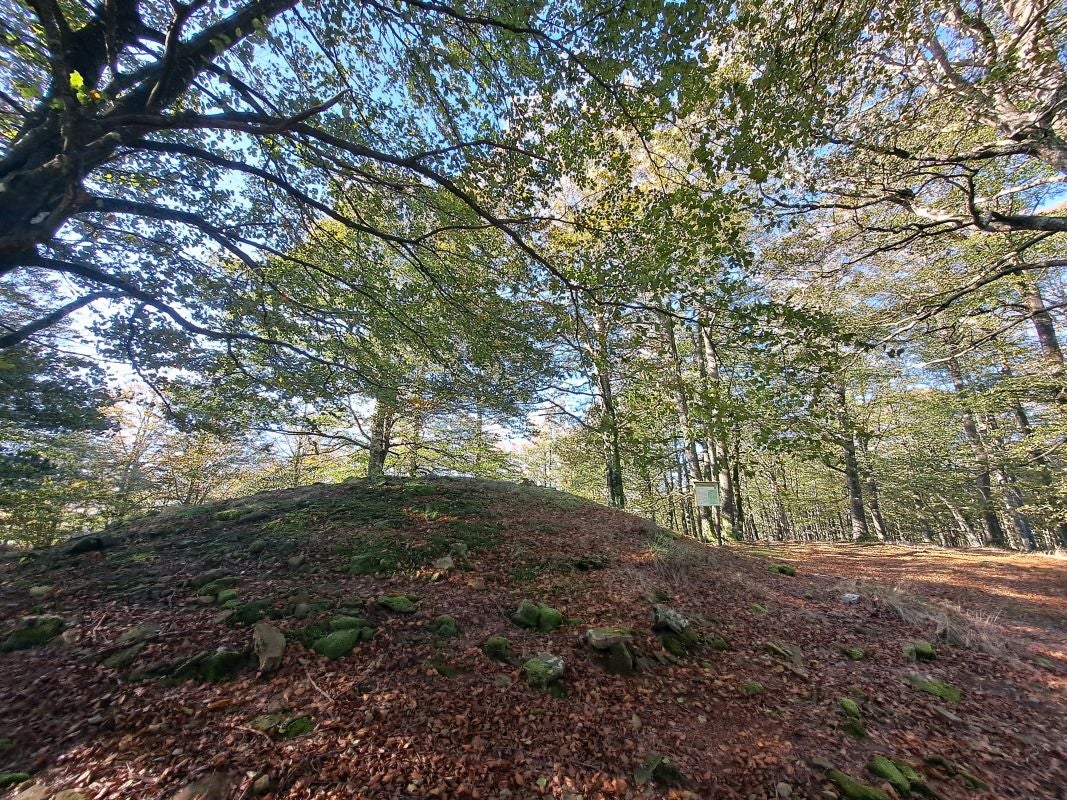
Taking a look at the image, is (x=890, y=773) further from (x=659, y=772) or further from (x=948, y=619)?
(x=948, y=619)

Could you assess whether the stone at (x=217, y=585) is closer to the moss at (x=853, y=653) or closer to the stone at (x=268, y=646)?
the stone at (x=268, y=646)

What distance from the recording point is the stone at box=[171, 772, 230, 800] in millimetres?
1867

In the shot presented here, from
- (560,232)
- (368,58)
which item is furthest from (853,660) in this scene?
(368,58)

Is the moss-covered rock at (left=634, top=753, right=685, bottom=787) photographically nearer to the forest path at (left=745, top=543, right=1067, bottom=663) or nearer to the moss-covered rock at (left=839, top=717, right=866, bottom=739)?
the moss-covered rock at (left=839, top=717, right=866, bottom=739)

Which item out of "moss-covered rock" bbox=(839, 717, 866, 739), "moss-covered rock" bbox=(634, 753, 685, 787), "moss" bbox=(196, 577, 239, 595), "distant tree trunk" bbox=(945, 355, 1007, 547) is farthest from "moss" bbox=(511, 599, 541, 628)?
"distant tree trunk" bbox=(945, 355, 1007, 547)

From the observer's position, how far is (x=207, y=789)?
75.3 inches

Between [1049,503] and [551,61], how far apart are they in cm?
2038

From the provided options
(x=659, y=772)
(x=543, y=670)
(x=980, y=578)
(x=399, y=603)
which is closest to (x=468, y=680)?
(x=543, y=670)

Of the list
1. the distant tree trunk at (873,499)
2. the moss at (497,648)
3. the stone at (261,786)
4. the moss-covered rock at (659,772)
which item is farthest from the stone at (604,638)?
the distant tree trunk at (873,499)

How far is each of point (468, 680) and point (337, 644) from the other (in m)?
1.08

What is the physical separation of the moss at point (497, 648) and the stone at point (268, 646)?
154 cm

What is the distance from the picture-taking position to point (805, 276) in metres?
8.32

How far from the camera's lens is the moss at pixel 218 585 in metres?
3.81

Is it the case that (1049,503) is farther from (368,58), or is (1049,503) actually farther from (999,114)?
(368,58)
